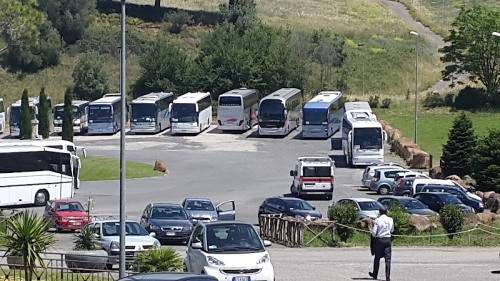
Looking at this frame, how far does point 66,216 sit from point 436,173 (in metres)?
23.9

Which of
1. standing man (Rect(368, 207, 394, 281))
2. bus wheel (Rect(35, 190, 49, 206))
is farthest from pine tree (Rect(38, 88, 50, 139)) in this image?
standing man (Rect(368, 207, 394, 281))

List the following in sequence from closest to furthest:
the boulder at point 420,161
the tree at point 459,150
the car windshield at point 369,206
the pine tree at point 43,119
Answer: the car windshield at point 369,206
the tree at point 459,150
the boulder at point 420,161
the pine tree at point 43,119

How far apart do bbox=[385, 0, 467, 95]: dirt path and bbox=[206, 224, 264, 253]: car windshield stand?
7475 centimetres

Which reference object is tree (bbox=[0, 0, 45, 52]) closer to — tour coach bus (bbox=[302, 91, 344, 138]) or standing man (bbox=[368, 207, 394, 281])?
tour coach bus (bbox=[302, 91, 344, 138])

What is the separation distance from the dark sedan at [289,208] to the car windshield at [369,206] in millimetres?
1710

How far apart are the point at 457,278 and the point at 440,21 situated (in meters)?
112

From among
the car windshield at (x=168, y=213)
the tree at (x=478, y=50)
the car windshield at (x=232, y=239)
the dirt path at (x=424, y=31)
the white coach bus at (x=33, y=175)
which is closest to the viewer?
the car windshield at (x=232, y=239)

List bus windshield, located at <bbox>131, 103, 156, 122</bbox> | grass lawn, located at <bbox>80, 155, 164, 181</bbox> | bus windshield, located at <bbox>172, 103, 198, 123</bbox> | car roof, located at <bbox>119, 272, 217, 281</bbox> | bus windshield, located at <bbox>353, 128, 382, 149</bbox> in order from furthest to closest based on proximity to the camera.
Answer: bus windshield, located at <bbox>131, 103, 156, 122</bbox>, bus windshield, located at <bbox>172, 103, 198, 123</bbox>, bus windshield, located at <bbox>353, 128, 382, 149</bbox>, grass lawn, located at <bbox>80, 155, 164, 181</bbox>, car roof, located at <bbox>119, 272, 217, 281</bbox>

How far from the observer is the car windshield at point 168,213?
110 feet

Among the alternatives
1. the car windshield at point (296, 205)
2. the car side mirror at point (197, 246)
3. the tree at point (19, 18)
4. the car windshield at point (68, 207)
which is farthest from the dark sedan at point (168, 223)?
the tree at point (19, 18)

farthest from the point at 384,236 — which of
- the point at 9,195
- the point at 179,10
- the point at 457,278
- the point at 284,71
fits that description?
the point at 179,10

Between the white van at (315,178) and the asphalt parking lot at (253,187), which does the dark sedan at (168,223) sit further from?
the white van at (315,178)

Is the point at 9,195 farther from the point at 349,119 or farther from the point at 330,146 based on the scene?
the point at 330,146

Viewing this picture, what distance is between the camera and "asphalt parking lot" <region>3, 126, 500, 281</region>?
25.3 m
